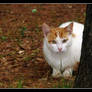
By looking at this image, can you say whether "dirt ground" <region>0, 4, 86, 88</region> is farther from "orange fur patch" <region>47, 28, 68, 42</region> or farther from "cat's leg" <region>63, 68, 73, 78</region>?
"orange fur patch" <region>47, 28, 68, 42</region>

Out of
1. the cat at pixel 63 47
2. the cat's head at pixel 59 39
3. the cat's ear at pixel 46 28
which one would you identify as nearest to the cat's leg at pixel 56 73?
the cat at pixel 63 47

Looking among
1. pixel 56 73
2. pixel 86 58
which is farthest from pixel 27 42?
pixel 86 58

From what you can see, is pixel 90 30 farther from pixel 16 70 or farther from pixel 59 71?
pixel 16 70

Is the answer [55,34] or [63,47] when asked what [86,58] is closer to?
[63,47]

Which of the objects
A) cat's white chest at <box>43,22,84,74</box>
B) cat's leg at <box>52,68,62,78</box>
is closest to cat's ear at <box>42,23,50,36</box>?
cat's white chest at <box>43,22,84,74</box>

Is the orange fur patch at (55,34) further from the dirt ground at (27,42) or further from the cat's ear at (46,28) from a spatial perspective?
the dirt ground at (27,42)

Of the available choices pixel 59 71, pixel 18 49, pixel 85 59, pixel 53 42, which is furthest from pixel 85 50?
pixel 18 49

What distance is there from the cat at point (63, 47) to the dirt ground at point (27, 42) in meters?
0.17

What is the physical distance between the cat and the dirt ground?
167 mm

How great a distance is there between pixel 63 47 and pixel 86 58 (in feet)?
2.76

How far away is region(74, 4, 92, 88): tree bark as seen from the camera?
9.45ft

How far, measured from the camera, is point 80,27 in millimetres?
4215

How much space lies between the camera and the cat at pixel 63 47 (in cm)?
383

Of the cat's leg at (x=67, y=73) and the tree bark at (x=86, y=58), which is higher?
the tree bark at (x=86, y=58)
